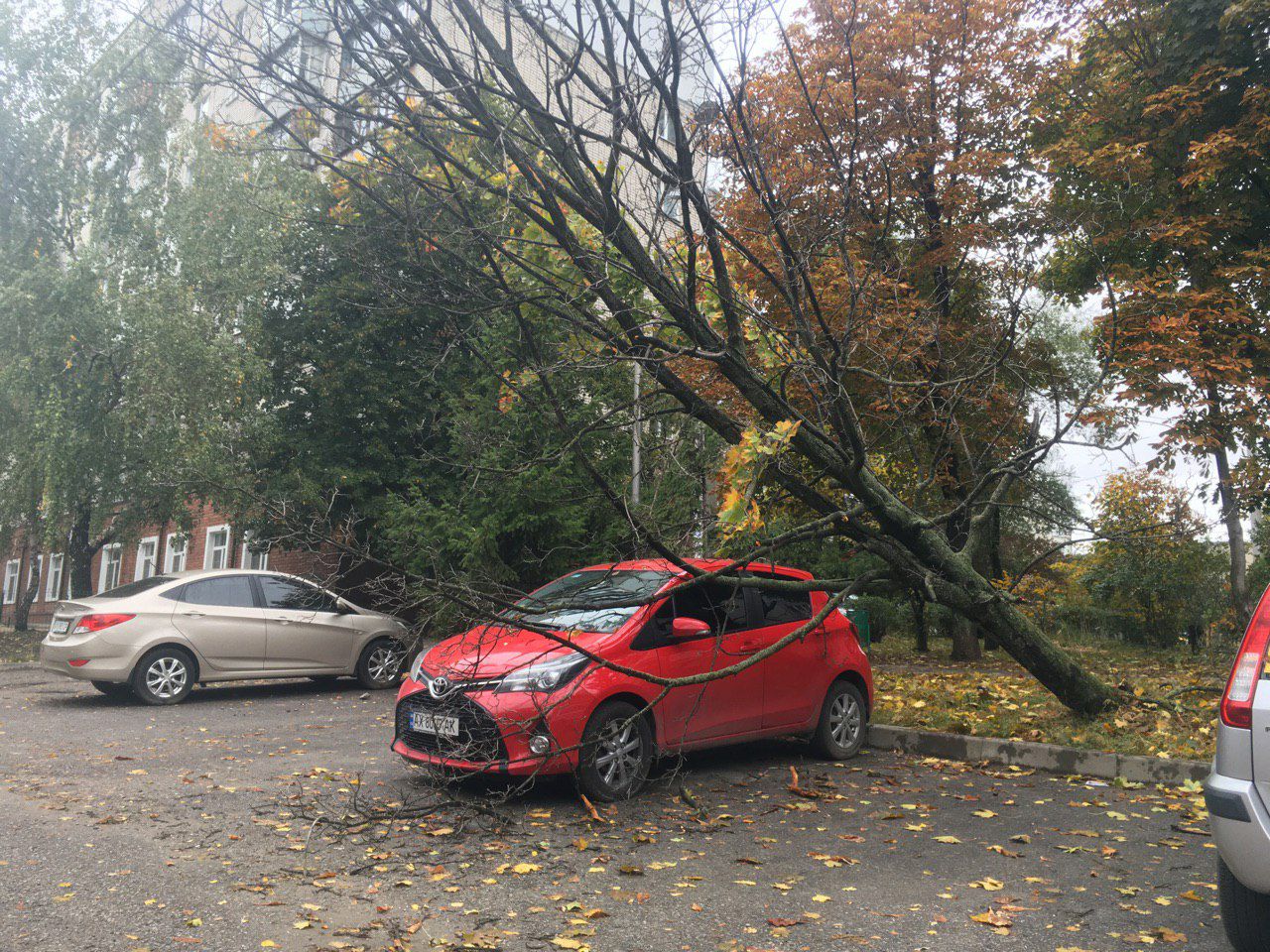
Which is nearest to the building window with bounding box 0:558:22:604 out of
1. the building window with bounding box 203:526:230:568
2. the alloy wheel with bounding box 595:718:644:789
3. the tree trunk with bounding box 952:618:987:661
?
the building window with bounding box 203:526:230:568

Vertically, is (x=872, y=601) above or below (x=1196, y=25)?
below

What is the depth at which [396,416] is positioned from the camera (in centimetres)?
2353

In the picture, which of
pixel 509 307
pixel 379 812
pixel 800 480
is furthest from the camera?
pixel 800 480

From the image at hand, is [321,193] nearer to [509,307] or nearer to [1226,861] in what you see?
[509,307]

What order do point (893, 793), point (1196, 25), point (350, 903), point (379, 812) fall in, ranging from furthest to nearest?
point (1196, 25)
point (893, 793)
point (379, 812)
point (350, 903)

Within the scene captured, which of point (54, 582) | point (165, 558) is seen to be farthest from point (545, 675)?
point (54, 582)

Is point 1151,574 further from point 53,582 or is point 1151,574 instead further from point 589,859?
point 53,582

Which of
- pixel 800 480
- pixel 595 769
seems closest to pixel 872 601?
pixel 800 480

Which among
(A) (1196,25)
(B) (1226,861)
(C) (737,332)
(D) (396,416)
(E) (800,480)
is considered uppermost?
(A) (1196,25)

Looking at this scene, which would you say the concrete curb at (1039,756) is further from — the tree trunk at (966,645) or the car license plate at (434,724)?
the tree trunk at (966,645)

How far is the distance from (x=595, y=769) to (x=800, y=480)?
10.9ft

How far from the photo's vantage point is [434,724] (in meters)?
7.36

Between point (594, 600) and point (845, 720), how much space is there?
2.73 metres

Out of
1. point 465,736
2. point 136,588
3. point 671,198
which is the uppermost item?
point 671,198
